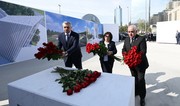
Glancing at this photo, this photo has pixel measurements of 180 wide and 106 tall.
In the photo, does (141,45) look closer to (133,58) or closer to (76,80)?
(133,58)

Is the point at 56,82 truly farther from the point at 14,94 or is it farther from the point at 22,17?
the point at 22,17

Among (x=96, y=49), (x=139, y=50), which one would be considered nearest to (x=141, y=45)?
(x=139, y=50)

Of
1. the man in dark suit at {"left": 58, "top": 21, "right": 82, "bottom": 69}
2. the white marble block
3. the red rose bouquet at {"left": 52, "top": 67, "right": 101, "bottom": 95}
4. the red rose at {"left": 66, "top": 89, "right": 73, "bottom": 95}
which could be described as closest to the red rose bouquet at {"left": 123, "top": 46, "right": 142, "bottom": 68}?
the white marble block

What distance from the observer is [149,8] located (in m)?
27.5

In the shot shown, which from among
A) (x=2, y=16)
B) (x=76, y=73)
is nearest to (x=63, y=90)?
(x=76, y=73)

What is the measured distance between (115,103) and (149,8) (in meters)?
28.7

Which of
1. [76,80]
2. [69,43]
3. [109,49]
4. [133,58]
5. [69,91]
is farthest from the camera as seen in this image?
[69,43]

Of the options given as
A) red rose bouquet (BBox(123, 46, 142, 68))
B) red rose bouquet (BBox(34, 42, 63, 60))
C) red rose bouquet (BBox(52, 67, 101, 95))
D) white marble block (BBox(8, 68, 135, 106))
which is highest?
red rose bouquet (BBox(34, 42, 63, 60))

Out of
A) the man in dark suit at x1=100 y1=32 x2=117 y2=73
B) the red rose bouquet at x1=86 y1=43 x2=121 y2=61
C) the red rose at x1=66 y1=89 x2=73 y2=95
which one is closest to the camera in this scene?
the red rose at x1=66 y1=89 x2=73 y2=95

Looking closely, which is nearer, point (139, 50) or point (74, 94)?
point (74, 94)

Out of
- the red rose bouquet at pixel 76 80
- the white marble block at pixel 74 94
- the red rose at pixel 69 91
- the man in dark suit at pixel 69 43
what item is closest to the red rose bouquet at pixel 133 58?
the white marble block at pixel 74 94

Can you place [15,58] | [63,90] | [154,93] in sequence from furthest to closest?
1. [15,58]
2. [154,93]
3. [63,90]

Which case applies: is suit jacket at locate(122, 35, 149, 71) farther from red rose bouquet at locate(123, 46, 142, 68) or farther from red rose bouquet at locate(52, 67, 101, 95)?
red rose bouquet at locate(52, 67, 101, 95)

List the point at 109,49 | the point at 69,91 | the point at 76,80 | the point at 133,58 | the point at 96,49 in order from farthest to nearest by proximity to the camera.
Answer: the point at 109,49, the point at 96,49, the point at 133,58, the point at 76,80, the point at 69,91
